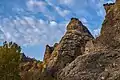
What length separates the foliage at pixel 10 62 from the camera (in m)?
50.5

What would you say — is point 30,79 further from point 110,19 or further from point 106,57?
point 106,57

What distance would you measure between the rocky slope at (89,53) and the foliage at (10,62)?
6628mm

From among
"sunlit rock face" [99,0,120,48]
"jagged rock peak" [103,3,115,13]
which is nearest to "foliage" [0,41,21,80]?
"sunlit rock face" [99,0,120,48]

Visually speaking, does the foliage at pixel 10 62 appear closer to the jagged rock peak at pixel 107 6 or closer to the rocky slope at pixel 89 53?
the rocky slope at pixel 89 53

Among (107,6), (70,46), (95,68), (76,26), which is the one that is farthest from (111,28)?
(76,26)

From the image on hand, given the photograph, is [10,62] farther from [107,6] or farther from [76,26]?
[76,26]

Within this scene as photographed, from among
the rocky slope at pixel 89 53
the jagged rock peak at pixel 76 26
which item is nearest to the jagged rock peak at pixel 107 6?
the rocky slope at pixel 89 53

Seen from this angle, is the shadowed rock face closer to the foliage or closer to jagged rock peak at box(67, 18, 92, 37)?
jagged rock peak at box(67, 18, 92, 37)

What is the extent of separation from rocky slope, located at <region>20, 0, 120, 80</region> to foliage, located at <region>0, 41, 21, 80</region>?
663 centimetres

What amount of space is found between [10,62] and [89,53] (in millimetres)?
17749

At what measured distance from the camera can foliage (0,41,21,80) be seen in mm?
50531

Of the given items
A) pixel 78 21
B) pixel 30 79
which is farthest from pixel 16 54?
pixel 78 21

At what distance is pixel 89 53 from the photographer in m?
38.3

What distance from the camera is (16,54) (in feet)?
177
